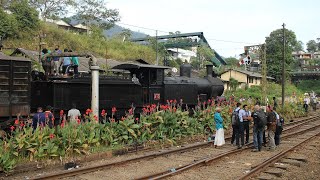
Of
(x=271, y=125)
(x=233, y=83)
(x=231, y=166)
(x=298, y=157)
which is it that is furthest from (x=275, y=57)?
(x=231, y=166)

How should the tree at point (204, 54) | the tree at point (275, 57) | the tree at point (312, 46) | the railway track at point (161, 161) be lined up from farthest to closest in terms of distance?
the tree at point (312, 46), the tree at point (204, 54), the tree at point (275, 57), the railway track at point (161, 161)

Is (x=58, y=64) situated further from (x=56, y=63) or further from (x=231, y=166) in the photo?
(x=231, y=166)

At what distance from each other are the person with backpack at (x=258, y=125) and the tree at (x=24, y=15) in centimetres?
2537

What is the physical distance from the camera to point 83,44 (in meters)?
37.9

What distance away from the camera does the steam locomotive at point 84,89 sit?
10.8 m

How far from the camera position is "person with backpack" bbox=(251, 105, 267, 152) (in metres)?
12.6

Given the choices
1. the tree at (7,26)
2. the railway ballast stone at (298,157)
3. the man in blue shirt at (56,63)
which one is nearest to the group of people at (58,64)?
the man in blue shirt at (56,63)

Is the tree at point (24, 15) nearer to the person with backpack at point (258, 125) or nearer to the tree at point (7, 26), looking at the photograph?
the tree at point (7, 26)

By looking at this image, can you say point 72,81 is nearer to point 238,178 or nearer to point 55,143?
point 55,143

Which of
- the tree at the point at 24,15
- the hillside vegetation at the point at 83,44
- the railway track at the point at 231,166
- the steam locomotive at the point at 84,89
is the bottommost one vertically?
the railway track at the point at 231,166

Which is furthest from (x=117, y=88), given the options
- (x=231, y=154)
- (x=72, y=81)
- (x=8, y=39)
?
(x=8, y=39)

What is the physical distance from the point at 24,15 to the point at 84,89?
22081mm

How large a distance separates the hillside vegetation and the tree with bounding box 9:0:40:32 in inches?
34.1

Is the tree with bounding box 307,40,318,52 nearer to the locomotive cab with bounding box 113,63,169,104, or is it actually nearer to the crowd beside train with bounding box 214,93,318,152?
the locomotive cab with bounding box 113,63,169,104
